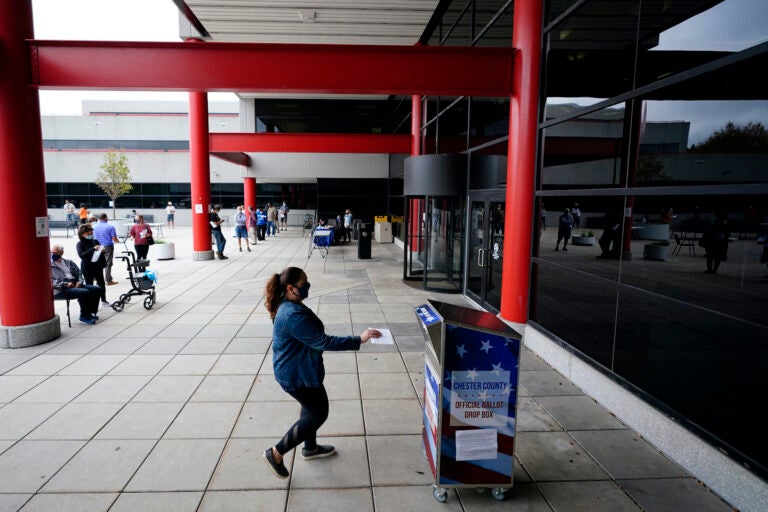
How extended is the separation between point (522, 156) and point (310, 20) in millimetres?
9602

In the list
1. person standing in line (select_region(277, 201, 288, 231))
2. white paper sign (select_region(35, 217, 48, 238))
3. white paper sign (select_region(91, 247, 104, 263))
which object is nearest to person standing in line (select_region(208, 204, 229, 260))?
white paper sign (select_region(91, 247, 104, 263))

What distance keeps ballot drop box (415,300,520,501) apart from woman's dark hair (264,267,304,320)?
1094 millimetres

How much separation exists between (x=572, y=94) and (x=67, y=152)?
4124 cm

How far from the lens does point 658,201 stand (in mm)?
6945

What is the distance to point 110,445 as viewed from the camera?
4.54 meters

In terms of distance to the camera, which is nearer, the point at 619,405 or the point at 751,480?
the point at 751,480

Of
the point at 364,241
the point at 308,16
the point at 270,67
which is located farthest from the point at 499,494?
the point at 364,241

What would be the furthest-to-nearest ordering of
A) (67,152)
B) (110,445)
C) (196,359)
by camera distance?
(67,152), (196,359), (110,445)

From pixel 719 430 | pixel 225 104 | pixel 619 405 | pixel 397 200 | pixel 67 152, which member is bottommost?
pixel 719 430

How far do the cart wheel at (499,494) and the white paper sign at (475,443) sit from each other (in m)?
0.35

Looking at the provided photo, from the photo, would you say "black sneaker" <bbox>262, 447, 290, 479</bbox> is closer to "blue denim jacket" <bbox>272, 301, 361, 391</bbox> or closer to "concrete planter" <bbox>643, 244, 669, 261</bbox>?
"blue denim jacket" <bbox>272, 301, 361, 391</bbox>

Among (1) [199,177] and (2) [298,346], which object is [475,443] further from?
(1) [199,177]

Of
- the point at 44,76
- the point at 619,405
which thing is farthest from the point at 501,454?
the point at 44,76

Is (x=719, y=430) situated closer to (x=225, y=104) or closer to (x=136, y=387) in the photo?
(x=136, y=387)
